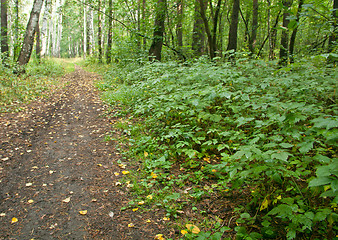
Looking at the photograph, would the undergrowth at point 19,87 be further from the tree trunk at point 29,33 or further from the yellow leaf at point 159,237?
the yellow leaf at point 159,237

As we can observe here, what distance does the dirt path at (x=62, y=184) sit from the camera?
2.54 meters

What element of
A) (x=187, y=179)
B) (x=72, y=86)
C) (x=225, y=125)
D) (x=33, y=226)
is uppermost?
(x=72, y=86)

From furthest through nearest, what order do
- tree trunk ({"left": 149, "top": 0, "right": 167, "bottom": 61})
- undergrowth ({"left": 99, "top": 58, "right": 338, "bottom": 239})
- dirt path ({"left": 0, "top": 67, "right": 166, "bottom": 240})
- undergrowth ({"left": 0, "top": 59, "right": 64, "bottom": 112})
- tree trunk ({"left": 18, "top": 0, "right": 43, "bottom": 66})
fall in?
tree trunk ({"left": 18, "top": 0, "right": 43, "bottom": 66}) → tree trunk ({"left": 149, "top": 0, "right": 167, "bottom": 61}) → undergrowth ({"left": 0, "top": 59, "right": 64, "bottom": 112}) → dirt path ({"left": 0, "top": 67, "right": 166, "bottom": 240}) → undergrowth ({"left": 99, "top": 58, "right": 338, "bottom": 239})

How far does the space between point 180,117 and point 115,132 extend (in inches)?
69.5

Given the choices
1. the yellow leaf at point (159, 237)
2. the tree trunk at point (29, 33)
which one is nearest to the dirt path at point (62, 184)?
the yellow leaf at point (159, 237)

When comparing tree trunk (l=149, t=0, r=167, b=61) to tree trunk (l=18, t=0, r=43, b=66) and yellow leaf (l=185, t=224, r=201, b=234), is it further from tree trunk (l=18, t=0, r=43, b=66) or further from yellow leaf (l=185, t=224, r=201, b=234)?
yellow leaf (l=185, t=224, r=201, b=234)

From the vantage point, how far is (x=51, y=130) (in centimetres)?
545

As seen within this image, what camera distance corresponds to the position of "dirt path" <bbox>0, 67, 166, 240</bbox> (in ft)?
8.34

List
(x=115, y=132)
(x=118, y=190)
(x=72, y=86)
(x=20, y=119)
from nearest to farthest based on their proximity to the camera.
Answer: (x=118, y=190) < (x=115, y=132) < (x=20, y=119) < (x=72, y=86)

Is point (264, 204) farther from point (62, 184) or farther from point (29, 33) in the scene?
point (29, 33)

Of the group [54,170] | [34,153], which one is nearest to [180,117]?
[54,170]

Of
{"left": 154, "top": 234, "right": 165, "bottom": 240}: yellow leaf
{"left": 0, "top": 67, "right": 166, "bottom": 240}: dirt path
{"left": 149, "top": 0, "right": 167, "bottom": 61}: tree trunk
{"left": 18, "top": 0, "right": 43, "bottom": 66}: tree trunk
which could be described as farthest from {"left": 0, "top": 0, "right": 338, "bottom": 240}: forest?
{"left": 18, "top": 0, "right": 43, "bottom": 66}: tree trunk

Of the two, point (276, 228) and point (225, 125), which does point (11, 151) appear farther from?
point (276, 228)

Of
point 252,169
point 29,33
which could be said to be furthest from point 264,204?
point 29,33
